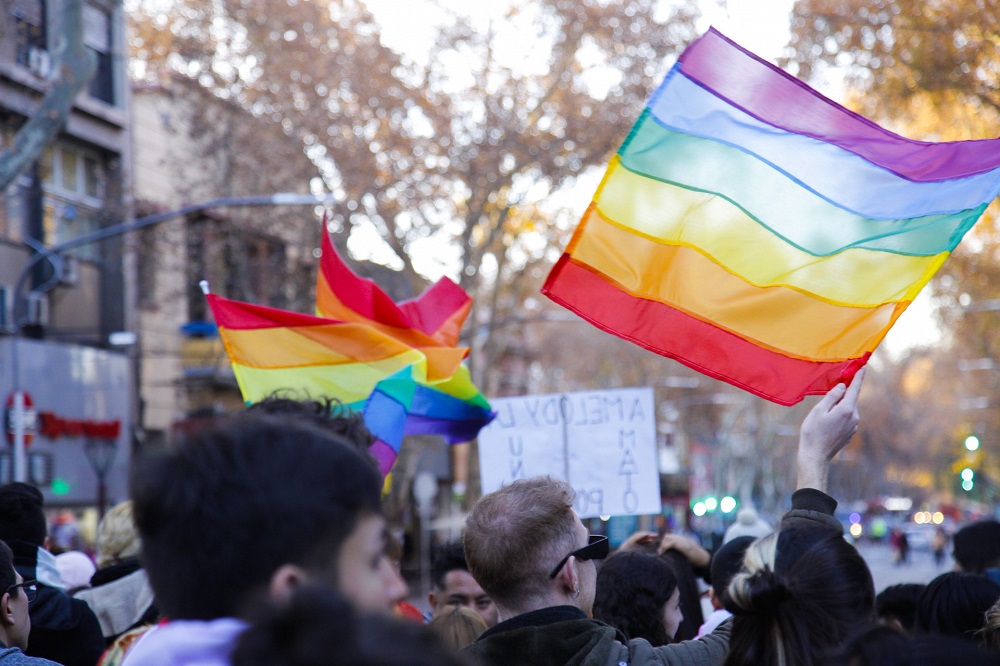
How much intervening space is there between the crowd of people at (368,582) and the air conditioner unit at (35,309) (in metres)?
15.7

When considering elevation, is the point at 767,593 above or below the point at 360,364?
below

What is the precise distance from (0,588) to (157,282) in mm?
23519

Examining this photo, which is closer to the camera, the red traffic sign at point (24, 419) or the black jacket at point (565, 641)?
the black jacket at point (565, 641)

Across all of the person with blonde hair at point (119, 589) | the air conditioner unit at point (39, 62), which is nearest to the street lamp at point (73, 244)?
the air conditioner unit at point (39, 62)

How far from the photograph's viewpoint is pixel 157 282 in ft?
87.6

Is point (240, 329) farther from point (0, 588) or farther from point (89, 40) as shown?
point (89, 40)

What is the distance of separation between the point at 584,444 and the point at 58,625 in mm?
4145

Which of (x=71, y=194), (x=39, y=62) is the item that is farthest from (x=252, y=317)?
(x=71, y=194)

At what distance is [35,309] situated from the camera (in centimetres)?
2031

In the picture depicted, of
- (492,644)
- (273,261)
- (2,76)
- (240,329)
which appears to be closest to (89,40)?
(2,76)

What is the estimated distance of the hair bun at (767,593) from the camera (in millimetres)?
2697

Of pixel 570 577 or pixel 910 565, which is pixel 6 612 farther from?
pixel 910 565

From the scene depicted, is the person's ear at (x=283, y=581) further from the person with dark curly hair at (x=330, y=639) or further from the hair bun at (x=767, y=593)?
the hair bun at (x=767, y=593)

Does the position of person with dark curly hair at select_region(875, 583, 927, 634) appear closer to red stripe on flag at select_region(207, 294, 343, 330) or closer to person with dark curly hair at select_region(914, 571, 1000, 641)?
person with dark curly hair at select_region(914, 571, 1000, 641)
